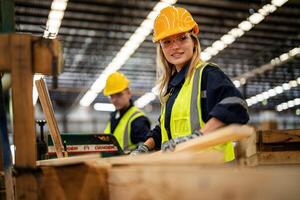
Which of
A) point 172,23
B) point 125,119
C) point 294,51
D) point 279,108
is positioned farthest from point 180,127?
point 279,108

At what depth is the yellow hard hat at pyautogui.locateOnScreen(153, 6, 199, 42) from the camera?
10.3 ft

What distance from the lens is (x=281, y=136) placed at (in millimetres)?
4934

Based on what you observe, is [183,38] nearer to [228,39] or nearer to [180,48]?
[180,48]

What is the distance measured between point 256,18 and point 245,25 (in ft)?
1.79

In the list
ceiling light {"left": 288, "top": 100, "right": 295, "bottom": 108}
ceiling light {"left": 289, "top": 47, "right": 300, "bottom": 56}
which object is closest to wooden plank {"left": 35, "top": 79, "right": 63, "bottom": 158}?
ceiling light {"left": 289, "top": 47, "right": 300, "bottom": 56}

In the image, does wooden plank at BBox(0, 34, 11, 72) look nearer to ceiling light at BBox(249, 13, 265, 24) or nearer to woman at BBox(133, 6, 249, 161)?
woman at BBox(133, 6, 249, 161)

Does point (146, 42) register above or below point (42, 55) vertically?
above

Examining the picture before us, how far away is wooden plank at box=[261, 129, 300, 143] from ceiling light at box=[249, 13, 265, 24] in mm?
8375

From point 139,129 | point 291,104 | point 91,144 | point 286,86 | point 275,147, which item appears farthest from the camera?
point 291,104

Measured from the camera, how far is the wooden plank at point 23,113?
1650 millimetres

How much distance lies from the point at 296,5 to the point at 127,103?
25.8ft

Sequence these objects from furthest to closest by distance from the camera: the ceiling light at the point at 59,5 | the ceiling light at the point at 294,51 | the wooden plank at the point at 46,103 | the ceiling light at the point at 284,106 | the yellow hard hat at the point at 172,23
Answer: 1. the ceiling light at the point at 284,106
2. the ceiling light at the point at 294,51
3. the ceiling light at the point at 59,5
4. the yellow hard hat at the point at 172,23
5. the wooden plank at the point at 46,103

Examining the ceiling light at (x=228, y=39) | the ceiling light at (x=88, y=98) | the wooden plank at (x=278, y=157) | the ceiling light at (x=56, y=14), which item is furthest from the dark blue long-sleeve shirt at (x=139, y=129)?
the ceiling light at (x=88, y=98)

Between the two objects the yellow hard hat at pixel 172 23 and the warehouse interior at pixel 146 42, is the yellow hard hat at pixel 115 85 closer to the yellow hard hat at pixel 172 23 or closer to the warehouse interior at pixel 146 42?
the warehouse interior at pixel 146 42
